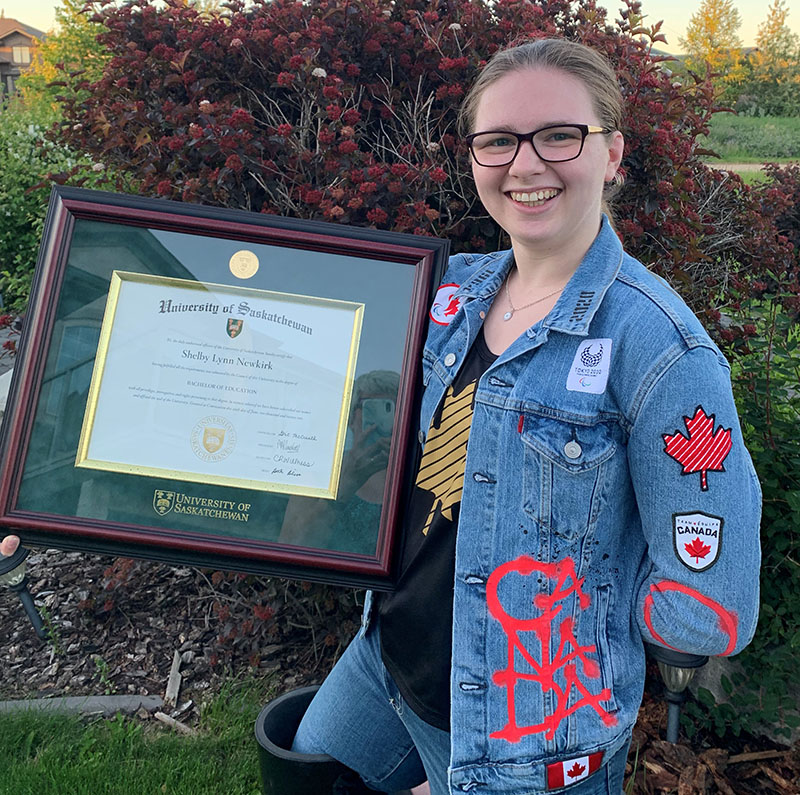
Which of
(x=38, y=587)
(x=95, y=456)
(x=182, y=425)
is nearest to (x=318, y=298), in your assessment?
(x=182, y=425)

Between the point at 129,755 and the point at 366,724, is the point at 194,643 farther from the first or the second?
the point at 366,724

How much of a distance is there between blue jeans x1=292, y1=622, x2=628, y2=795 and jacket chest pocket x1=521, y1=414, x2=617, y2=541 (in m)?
0.67

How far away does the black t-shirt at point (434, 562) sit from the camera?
70.1 inches

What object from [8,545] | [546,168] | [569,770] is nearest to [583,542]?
[569,770]

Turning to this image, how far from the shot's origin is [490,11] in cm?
344

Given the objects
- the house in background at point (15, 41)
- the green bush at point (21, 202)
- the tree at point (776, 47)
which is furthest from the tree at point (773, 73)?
the house in background at point (15, 41)

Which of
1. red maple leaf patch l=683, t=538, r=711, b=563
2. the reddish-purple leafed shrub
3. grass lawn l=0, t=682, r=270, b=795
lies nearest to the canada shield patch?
red maple leaf patch l=683, t=538, r=711, b=563

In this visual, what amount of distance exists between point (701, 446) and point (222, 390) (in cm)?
109

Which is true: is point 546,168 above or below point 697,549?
above

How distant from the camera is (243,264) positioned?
196cm

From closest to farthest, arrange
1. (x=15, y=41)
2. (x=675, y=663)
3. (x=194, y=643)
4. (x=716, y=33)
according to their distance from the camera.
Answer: (x=675, y=663), (x=194, y=643), (x=716, y=33), (x=15, y=41)

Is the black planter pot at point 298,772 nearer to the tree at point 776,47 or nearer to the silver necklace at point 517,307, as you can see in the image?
the silver necklace at point 517,307

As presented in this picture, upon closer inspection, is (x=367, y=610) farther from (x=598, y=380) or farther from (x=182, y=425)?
(x=598, y=380)

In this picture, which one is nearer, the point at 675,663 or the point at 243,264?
the point at 675,663
